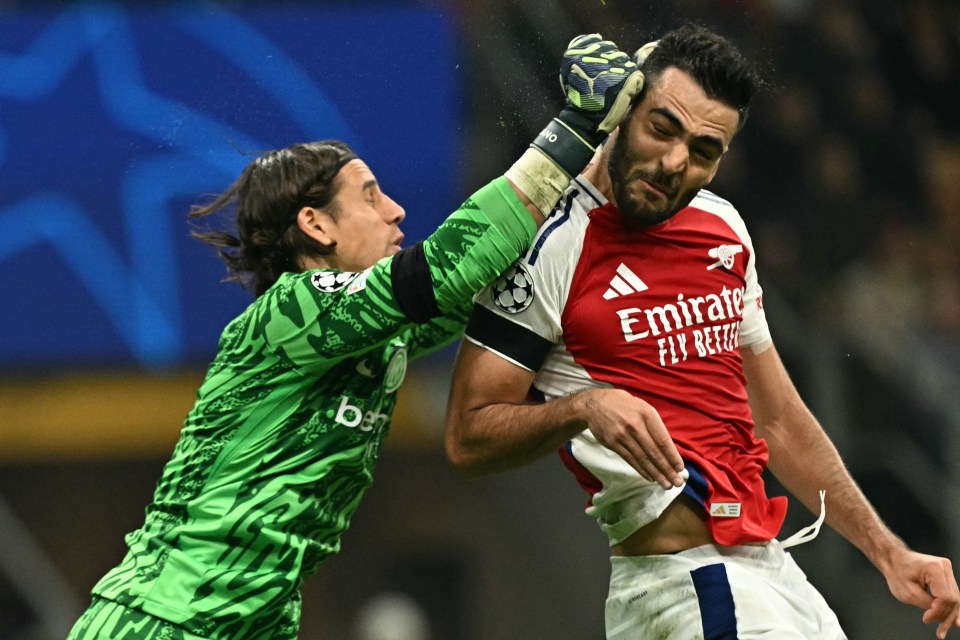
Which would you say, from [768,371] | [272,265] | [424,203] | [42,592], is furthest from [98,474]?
[768,371]

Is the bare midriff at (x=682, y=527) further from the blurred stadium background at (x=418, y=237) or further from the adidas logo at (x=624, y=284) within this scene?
the blurred stadium background at (x=418, y=237)

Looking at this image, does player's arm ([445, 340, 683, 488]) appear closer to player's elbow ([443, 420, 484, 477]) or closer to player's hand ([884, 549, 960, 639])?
player's elbow ([443, 420, 484, 477])

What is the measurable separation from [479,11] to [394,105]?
99 cm

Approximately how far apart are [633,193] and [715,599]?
2.51ft

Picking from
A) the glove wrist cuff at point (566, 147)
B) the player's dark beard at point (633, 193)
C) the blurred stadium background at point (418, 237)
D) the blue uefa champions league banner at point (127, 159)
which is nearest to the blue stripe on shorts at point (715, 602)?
the player's dark beard at point (633, 193)

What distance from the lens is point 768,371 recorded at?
2.96 meters

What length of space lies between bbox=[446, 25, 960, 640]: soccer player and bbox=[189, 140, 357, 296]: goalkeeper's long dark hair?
506 mm

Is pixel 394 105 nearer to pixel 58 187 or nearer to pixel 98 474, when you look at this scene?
pixel 58 187

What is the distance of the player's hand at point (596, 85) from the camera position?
7.95 feet

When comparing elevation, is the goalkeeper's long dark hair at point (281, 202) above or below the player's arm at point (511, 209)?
above

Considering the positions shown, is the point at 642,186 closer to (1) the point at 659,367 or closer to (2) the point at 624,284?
(2) the point at 624,284

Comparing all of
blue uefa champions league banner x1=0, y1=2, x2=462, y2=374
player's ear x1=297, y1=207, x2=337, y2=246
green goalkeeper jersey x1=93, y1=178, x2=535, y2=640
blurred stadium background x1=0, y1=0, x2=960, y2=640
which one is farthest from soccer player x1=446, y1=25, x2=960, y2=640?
blue uefa champions league banner x1=0, y1=2, x2=462, y2=374

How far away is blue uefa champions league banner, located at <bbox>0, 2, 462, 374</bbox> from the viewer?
17.1 ft

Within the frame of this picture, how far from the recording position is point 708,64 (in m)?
2.57
